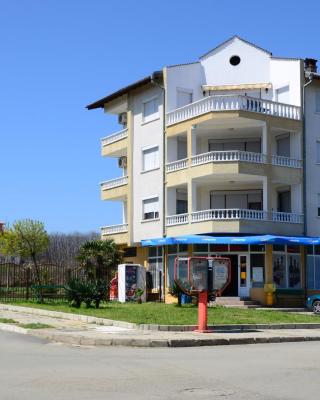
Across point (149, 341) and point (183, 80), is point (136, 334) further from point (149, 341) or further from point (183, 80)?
point (183, 80)

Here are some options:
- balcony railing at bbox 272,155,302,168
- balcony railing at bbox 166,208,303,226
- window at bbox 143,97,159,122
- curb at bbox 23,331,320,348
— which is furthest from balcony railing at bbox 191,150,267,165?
curb at bbox 23,331,320,348

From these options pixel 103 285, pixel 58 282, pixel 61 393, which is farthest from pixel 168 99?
pixel 61 393

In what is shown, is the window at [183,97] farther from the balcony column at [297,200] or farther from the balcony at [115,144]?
the balcony column at [297,200]

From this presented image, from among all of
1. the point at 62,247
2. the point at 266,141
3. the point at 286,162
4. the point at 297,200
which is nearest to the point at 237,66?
the point at 266,141

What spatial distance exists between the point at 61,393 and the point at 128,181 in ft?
116

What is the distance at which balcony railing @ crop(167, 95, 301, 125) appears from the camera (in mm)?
37781

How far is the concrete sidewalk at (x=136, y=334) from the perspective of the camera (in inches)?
673

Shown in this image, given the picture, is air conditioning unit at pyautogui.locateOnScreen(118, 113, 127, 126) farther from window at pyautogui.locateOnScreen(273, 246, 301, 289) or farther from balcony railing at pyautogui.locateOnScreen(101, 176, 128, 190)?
window at pyautogui.locateOnScreen(273, 246, 301, 289)

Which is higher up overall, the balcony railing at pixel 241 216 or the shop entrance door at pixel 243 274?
the balcony railing at pixel 241 216

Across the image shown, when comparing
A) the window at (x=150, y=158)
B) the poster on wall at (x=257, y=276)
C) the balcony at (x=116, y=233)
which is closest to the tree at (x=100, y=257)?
the balcony at (x=116, y=233)

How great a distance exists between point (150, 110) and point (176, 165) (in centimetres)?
466

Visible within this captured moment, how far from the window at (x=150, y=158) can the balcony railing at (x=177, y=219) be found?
11.5ft

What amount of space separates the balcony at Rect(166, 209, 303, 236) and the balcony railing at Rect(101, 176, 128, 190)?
6.70 metres

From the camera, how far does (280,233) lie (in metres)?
38.6
